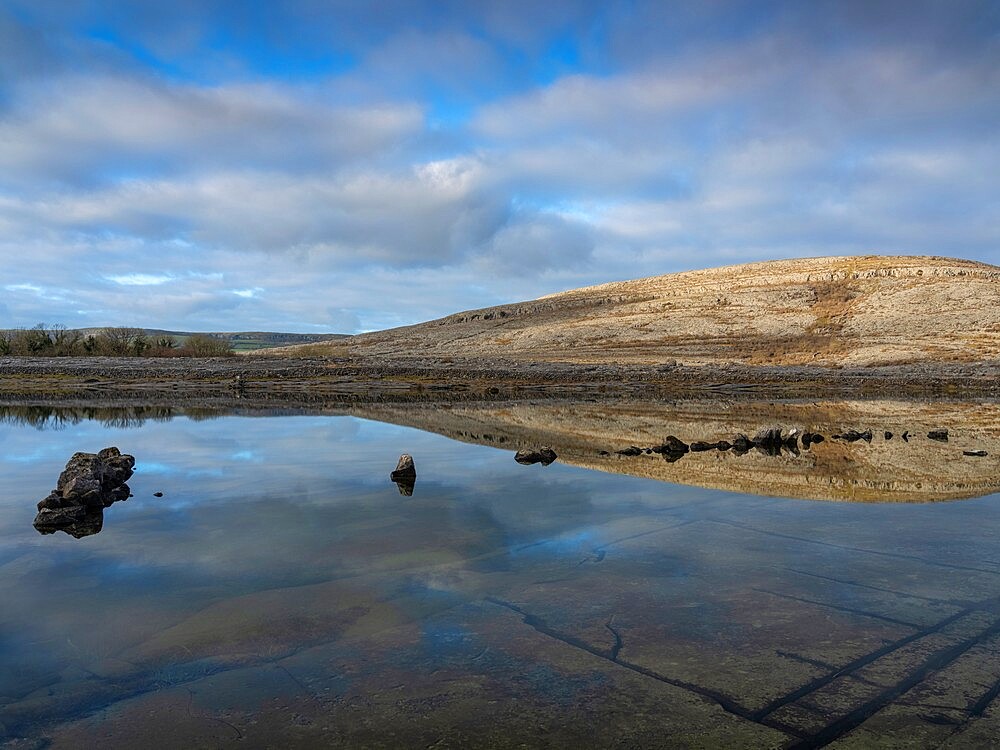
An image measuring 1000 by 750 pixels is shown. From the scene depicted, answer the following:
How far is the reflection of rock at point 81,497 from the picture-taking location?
975cm

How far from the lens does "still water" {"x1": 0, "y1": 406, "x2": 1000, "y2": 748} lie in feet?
15.2

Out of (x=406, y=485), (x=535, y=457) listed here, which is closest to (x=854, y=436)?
(x=535, y=457)

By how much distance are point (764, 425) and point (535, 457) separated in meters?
10.7

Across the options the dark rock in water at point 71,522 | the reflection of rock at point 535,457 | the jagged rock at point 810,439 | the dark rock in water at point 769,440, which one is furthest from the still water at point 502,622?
the jagged rock at point 810,439

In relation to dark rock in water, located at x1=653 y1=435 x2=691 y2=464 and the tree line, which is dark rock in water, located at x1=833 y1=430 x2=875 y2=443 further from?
the tree line

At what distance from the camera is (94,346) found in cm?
6875

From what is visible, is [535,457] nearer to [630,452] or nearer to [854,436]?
[630,452]

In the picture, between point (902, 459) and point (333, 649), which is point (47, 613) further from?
point (902, 459)

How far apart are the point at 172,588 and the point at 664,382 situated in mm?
41501

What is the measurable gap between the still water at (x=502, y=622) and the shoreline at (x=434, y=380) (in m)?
25.0

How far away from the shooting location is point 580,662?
549 centimetres

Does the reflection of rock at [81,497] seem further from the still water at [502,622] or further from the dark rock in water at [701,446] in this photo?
the dark rock in water at [701,446]

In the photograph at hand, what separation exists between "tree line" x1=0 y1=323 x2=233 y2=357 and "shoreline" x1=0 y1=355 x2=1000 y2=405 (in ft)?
13.7

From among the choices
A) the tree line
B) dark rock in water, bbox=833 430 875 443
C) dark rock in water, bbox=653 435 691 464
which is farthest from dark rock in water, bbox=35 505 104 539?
the tree line
